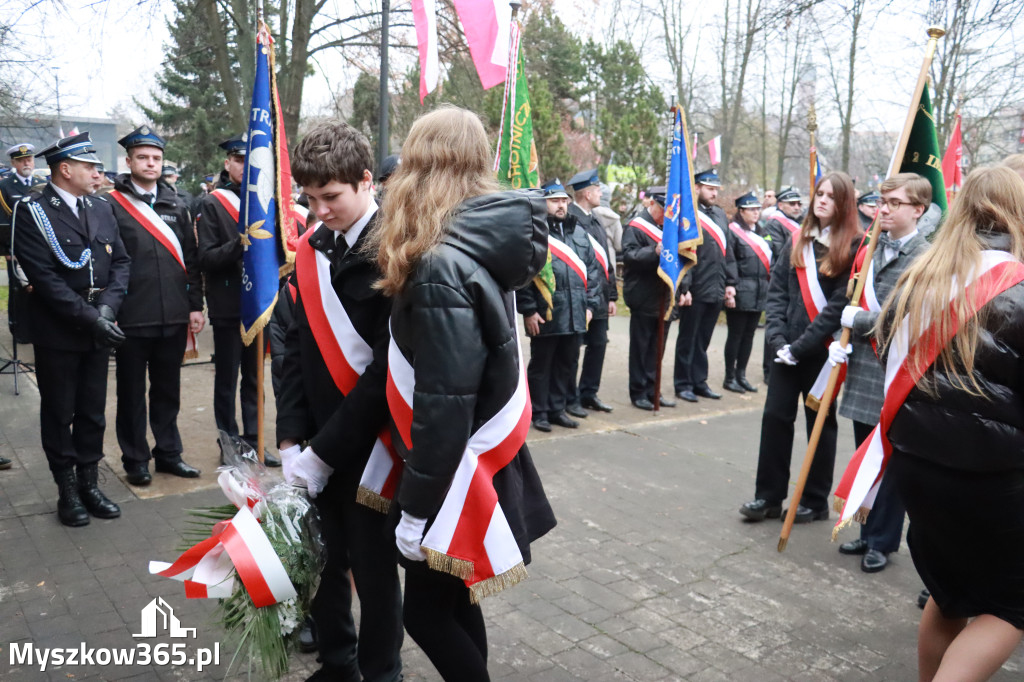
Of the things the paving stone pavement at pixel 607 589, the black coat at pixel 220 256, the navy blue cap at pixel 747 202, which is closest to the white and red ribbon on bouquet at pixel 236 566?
the paving stone pavement at pixel 607 589

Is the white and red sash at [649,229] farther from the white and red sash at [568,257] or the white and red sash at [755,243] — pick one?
the white and red sash at [755,243]

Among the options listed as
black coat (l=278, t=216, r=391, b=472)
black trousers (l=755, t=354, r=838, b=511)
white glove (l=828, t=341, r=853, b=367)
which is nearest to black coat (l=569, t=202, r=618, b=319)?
black trousers (l=755, t=354, r=838, b=511)

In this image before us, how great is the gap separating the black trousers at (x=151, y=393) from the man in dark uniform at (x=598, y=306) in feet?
12.2

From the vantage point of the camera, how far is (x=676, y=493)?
619cm

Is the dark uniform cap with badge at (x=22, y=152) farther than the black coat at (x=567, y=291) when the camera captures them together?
Yes

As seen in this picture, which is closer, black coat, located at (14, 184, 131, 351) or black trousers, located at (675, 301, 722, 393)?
black coat, located at (14, 184, 131, 351)

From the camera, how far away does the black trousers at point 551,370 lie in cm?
786

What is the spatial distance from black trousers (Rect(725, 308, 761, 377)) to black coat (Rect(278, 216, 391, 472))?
7.42m

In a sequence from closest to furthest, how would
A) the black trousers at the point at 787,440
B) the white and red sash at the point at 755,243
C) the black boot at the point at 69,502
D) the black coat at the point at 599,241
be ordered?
the black boot at the point at 69,502 < the black trousers at the point at 787,440 < the black coat at the point at 599,241 < the white and red sash at the point at 755,243

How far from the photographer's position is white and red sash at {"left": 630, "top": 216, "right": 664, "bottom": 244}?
895 centimetres

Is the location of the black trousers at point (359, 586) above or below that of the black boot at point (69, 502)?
above

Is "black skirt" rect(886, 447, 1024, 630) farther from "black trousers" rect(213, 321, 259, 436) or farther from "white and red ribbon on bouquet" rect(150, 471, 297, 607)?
"black trousers" rect(213, 321, 259, 436)

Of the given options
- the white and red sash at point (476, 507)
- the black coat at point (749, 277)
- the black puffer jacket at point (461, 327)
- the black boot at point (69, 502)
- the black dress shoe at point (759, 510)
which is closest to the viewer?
the black puffer jacket at point (461, 327)

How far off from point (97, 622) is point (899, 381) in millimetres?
3477
